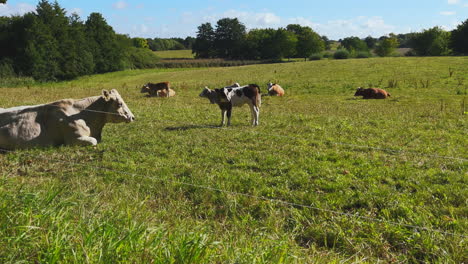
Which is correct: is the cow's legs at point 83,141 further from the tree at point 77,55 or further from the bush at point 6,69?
the tree at point 77,55

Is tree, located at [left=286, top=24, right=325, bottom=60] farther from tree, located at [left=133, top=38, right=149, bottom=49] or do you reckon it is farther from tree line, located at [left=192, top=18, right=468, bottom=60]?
tree, located at [left=133, top=38, right=149, bottom=49]

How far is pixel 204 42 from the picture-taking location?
111 meters

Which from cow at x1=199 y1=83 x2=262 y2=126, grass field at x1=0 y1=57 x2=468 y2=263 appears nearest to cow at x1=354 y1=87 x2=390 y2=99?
grass field at x1=0 y1=57 x2=468 y2=263

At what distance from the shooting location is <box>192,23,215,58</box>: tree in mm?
106875

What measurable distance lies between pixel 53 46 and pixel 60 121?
165 ft

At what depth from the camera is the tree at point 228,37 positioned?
104 m

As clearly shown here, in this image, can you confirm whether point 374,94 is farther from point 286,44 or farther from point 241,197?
point 286,44

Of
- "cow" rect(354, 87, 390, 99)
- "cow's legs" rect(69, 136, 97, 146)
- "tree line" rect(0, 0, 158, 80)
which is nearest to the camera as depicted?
"cow's legs" rect(69, 136, 97, 146)

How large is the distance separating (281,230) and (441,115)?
1104 centimetres

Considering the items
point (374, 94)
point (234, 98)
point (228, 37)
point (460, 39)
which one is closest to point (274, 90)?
point (374, 94)

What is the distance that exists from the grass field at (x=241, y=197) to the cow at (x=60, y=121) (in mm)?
402

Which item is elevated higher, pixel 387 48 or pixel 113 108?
pixel 387 48

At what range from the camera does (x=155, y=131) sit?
10.2 meters

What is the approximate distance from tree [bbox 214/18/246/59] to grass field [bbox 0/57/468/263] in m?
93.9
